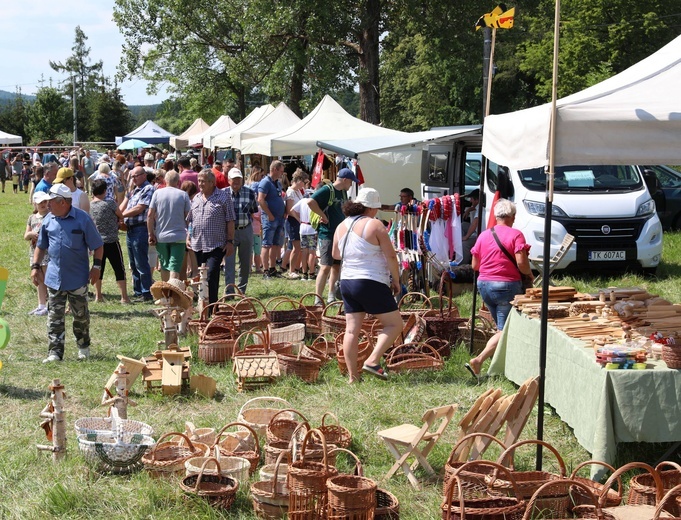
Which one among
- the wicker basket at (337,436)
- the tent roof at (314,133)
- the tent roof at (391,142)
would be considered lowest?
the wicker basket at (337,436)

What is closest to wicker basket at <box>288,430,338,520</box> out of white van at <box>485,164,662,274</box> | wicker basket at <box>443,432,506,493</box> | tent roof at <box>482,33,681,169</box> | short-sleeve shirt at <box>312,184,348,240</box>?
wicker basket at <box>443,432,506,493</box>

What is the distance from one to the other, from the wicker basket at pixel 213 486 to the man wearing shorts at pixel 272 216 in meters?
8.59

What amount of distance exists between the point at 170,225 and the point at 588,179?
6.22 meters

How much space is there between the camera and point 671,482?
4961 millimetres

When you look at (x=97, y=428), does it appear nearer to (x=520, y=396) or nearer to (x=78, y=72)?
(x=520, y=396)

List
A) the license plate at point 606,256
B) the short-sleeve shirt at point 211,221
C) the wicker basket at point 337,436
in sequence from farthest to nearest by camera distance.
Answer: the license plate at point 606,256
the short-sleeve shirt at point 211,221
the wicker basket at point 337,436

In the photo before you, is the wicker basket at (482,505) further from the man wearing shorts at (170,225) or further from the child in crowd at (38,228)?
the man wearing shorts at (170,225)

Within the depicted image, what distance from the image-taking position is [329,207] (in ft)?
36.4

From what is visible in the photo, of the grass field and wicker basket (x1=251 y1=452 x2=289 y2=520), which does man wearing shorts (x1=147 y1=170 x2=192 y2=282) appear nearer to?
the grass field

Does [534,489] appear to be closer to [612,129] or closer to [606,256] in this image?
[612,129]

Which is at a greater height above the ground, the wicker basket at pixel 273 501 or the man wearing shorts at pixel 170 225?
the man wearing shorts at pixel 170 225

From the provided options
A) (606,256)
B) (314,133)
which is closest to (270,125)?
(314,133)

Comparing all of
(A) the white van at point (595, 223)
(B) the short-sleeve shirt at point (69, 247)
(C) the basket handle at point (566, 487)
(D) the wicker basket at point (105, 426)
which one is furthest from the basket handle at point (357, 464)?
(A) the white van at point (595, 223)

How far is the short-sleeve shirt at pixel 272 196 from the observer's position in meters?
13.6
